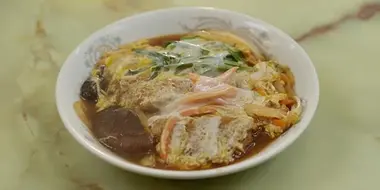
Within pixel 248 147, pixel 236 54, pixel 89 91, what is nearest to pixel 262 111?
pixel 248 147

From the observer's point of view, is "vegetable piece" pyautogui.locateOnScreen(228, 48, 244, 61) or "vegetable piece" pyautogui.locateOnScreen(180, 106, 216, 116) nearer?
"vegetable piece" pyautogui.locateOnScreen(180, 106, 216, 116)

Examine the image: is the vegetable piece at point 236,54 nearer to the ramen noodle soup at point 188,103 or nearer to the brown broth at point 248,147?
the ramen noodle soup at point 188,103

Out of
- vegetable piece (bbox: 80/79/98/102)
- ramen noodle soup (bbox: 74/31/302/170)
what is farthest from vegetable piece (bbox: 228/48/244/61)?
vegetable piece (bbox: 80/79/98/102)

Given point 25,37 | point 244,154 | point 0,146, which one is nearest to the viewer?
point 244,154

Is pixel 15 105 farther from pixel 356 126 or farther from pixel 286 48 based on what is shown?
pixel 356 126

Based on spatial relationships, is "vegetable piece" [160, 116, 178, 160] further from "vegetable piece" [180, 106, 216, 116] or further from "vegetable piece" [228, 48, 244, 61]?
"vegetable piece" [228, 48, 244, 61]

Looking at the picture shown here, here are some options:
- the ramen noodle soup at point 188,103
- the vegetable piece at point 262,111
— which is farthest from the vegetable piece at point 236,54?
the vegetable piece at point 262,111

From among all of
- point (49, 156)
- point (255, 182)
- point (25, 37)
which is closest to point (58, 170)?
point (49, 156)
